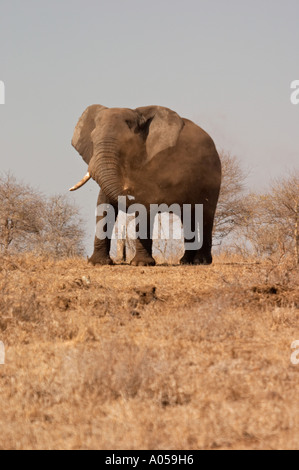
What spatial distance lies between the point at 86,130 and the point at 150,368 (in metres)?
10.4

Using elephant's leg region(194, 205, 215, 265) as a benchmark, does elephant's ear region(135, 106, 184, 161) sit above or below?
above

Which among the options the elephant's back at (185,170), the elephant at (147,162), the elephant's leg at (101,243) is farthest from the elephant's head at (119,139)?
the elephant's leg at (101,243)

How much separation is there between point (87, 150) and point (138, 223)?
7.66 feet

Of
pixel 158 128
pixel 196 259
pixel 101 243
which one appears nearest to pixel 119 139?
pixel 158 128

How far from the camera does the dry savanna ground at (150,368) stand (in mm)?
4301

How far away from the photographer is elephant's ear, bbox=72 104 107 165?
49.1 ft

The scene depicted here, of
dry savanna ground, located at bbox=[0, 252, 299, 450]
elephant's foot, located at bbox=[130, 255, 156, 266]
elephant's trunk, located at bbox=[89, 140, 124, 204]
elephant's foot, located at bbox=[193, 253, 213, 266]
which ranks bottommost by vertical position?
dry savanna ground, located at bbox=[0, 252, 299, 450]

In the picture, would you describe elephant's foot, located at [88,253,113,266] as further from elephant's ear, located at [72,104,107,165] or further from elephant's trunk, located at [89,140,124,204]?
elephant's ear, located at [72,104,107,165]

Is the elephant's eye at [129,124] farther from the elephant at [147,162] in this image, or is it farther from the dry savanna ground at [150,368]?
the dry savanna ground at [150,368]

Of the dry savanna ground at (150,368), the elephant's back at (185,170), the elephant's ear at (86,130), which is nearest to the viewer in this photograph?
the dry savanna ground at (150,368)

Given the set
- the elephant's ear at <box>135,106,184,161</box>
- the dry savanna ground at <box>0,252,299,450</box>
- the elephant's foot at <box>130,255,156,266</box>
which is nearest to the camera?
the dry savanna ground at <box>0,252,299,450</box>

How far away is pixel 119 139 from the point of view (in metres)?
13.7

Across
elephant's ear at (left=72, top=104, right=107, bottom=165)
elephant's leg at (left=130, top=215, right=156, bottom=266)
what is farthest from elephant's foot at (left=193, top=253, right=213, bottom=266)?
elephant's ear at (left=72, top=104, right=107, bottom=165)
